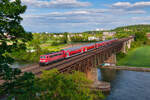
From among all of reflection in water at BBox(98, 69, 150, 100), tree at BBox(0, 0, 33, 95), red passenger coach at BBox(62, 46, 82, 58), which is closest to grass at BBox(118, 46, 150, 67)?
reflection in water at BBox(98, 69, 150, 100)

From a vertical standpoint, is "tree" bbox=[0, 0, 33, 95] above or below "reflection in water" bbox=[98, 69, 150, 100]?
above

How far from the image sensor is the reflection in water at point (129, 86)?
45750 millimetres

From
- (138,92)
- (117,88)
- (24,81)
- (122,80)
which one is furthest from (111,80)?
(24,81)

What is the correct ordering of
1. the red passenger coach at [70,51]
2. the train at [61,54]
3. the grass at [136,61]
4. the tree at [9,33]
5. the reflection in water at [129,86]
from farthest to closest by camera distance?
the grass at [136,61], the red passenger coach at [70,51], the reflection in water at [129,86], the train at [61,54], the tree at [9,33]

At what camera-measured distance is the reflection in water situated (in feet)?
150

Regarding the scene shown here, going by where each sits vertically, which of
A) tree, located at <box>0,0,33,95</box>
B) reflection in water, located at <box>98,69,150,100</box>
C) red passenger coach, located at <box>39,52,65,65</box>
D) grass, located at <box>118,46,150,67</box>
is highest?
tree, located at <box>0,0,33,95</box>

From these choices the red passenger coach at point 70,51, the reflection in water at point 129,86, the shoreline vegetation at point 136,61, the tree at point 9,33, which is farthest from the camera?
the shoreline vegetation at point 136,61

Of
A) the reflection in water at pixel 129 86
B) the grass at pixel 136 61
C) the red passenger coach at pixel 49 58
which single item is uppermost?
the red passenger coach at pixel 49 58

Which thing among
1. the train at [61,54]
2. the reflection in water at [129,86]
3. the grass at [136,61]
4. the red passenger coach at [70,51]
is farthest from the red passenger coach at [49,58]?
the grass at [136,61]

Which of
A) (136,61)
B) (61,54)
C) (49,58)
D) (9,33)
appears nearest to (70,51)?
(61,54)

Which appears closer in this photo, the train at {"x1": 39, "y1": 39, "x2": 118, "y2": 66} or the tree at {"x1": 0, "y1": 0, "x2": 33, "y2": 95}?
the tree at {"x1": 0, "y1": 0, "x2": 33, "y2": 95}

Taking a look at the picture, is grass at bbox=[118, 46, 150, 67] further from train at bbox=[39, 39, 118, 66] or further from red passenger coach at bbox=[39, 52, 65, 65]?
red passenger coach at bbox=[39, 52, 65, 65]

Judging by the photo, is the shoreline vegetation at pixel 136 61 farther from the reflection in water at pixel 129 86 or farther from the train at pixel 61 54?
the train at pixel 61 54

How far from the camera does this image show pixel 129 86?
176 feet
